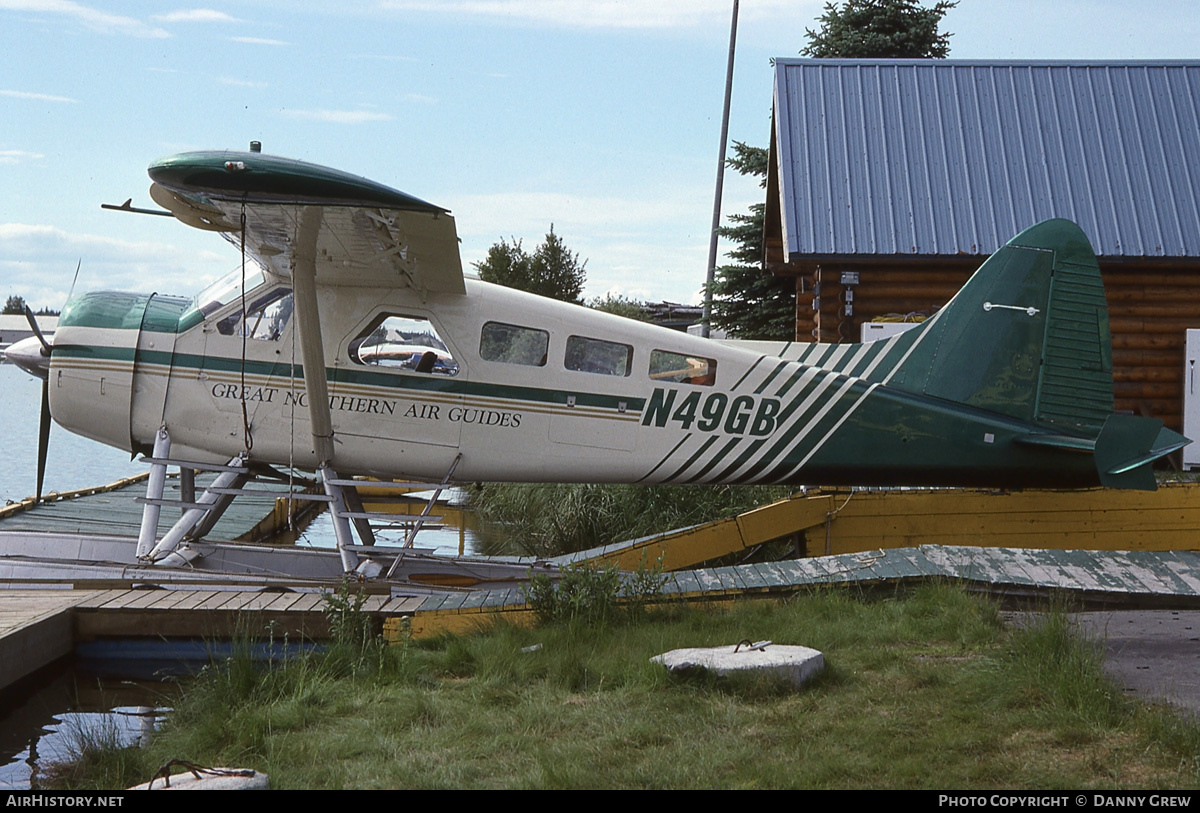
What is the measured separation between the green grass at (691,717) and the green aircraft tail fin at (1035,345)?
267cm

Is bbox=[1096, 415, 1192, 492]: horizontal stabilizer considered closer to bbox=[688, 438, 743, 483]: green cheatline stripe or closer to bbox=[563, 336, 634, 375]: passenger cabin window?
bbox=[688, 438, 743, 483]: green cheatline stripe

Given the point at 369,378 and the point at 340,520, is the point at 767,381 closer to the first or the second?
the point at 369,378

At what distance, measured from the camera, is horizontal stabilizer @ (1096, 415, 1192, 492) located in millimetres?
7637

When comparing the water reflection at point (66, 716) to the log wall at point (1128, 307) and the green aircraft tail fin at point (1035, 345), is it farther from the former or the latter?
the log wall at point (1128, 307)

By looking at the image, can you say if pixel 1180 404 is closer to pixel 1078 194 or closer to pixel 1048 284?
pixel 1078 194

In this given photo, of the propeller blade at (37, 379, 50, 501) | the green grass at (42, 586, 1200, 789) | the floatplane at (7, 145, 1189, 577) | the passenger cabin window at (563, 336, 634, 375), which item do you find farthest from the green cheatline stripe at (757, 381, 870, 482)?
the propeller blade at (37, 379, 50, 501)

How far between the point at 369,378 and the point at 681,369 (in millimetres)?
2296

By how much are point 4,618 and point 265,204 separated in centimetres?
291

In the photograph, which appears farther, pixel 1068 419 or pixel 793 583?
pixel 1068 419

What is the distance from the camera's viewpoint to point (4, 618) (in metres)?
6.43

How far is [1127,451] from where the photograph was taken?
25.1 feet

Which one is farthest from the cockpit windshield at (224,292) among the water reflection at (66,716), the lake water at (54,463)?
the lake water at (54,463)

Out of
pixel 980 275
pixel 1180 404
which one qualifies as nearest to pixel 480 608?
pixel 980 275

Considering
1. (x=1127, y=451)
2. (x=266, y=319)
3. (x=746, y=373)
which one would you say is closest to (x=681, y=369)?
(x=746, y=373)
